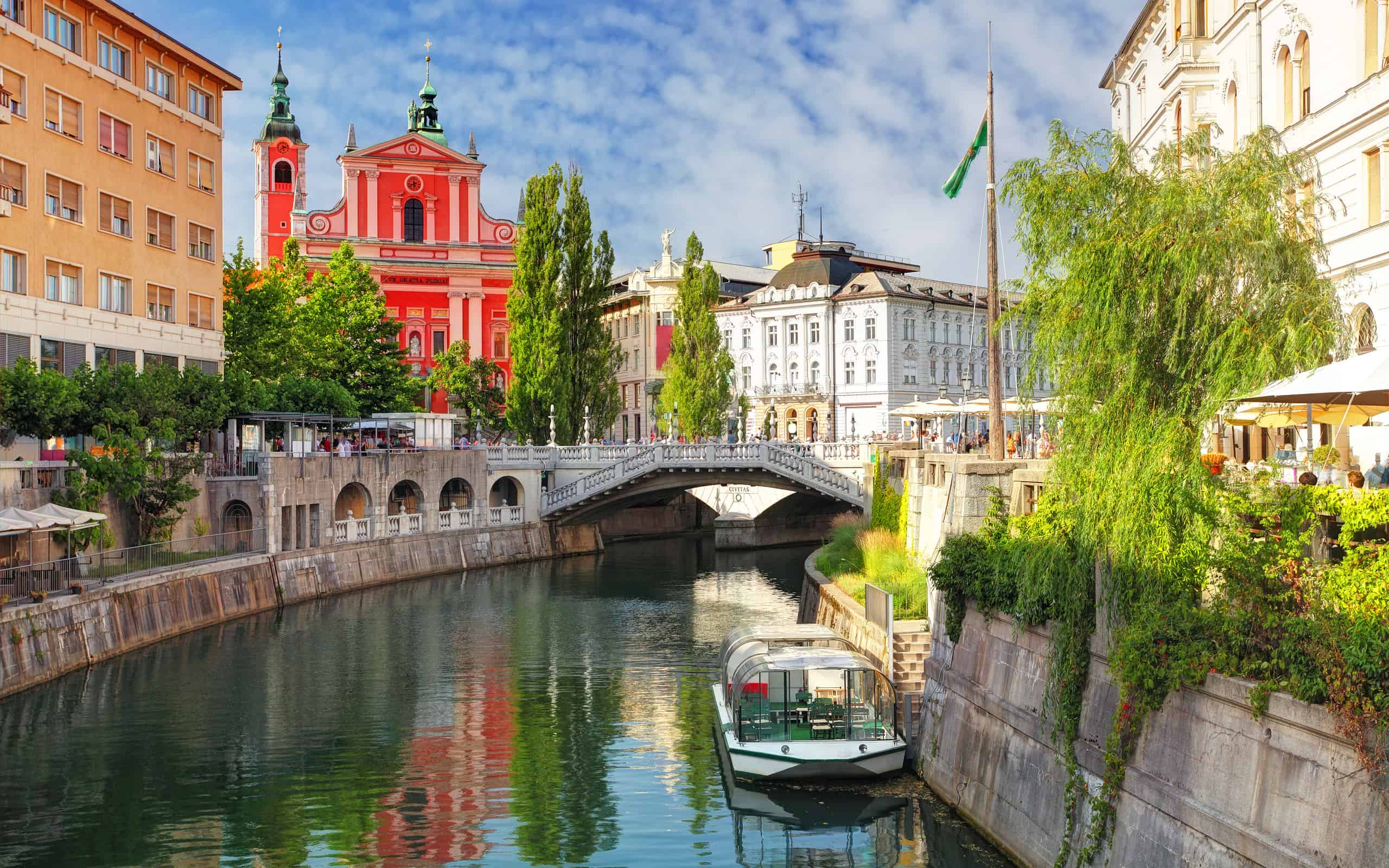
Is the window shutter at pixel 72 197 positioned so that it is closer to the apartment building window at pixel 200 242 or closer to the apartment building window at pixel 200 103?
the apartment building window at pixel 200 242

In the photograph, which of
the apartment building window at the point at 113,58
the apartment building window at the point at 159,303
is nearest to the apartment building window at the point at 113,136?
the apartment building window at the point at 113,58

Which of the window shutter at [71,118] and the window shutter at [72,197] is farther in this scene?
the window shutter at [72,197]

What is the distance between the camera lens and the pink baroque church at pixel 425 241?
278ft

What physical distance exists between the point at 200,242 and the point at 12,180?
11386mm

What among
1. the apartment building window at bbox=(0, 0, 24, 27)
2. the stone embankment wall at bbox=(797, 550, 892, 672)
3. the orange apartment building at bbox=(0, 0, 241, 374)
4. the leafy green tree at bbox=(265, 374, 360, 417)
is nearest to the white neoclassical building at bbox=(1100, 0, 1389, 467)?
the stone embankment wall at bbox=(797, 550, 892, 672)

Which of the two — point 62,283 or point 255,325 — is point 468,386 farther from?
point 62,283

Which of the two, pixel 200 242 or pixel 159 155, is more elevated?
pixel 159 155

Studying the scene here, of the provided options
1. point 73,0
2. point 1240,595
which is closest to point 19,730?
point 1240,595

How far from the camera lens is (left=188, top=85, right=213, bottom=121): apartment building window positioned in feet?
176

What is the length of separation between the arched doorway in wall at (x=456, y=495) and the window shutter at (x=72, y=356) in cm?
1899

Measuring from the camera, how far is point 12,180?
142ft

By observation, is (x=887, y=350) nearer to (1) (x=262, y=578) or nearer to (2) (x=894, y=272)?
(2) (x=894, y=272)

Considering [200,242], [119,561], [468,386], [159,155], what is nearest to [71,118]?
[159,155]

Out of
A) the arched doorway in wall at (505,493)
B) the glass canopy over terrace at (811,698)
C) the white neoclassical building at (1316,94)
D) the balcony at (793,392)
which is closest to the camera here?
the white neoclassical building at (1316,94)
